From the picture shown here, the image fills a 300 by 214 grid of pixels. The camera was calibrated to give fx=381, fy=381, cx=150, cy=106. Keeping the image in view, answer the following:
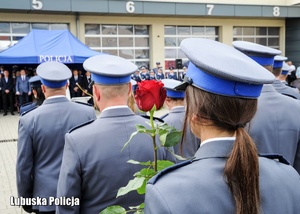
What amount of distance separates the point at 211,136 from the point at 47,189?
7.21ft

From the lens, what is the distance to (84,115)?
3.31m

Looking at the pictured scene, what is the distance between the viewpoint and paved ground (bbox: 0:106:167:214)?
203 inches

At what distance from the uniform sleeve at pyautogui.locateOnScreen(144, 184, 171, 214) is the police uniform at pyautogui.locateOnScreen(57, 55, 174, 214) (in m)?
0.99

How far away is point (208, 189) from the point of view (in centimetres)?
111

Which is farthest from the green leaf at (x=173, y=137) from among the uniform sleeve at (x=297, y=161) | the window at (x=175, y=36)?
the window at (x=175, y=36)

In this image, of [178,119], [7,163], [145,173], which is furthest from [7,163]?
[145,173]

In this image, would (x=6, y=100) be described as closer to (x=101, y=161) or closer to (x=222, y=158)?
(x=101, y=161)

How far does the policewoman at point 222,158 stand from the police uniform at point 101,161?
38.1 inches

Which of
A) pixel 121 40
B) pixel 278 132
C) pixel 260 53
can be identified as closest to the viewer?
pixel 278 132

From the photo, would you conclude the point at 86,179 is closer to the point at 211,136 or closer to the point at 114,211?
the point at 114,211

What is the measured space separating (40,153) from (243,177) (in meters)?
2.31

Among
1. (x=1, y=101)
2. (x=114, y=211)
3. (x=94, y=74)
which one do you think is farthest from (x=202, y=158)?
(x=1, y=101)

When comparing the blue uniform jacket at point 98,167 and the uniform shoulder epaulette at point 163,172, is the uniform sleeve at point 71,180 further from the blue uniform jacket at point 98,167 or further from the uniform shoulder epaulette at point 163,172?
the uniform shoulder epaulette at point 163,172

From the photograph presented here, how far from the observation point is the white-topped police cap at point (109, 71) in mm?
2279
